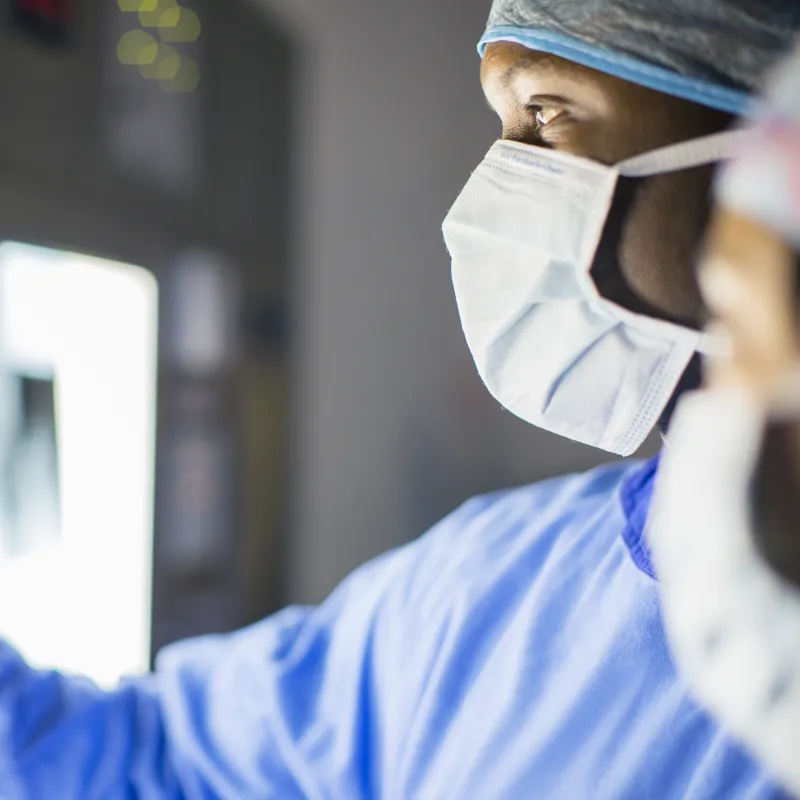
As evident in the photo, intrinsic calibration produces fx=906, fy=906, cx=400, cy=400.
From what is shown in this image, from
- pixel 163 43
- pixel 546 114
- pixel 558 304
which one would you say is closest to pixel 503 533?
pixel 558 304

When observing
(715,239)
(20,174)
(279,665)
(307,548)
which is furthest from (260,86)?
(715,239)

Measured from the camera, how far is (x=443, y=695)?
0.82 meters

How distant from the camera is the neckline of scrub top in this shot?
793mm

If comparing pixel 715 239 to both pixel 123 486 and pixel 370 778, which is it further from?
pixel 123 486

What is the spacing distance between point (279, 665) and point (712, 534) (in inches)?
25.7

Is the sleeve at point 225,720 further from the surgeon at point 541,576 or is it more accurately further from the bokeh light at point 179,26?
the bokeh light at point 179,26

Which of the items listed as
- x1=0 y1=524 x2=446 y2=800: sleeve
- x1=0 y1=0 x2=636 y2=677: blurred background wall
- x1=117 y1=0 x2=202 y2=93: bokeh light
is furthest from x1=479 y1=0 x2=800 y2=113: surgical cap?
x1=117 y1=0 x2=202 y2=93: bokeh light

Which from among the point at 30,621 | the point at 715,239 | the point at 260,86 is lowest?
the point at 30,621

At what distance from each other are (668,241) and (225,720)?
0.63 m

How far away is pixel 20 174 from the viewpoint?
1452 mm

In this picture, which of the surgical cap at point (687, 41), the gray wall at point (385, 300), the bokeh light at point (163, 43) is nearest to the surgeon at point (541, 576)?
the surgical cap at point (687, 41)

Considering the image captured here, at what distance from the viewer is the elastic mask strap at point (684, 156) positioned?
65 cm

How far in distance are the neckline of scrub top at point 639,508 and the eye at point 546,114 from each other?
33cm

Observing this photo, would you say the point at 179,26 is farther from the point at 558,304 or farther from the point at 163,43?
the point at 558,304
